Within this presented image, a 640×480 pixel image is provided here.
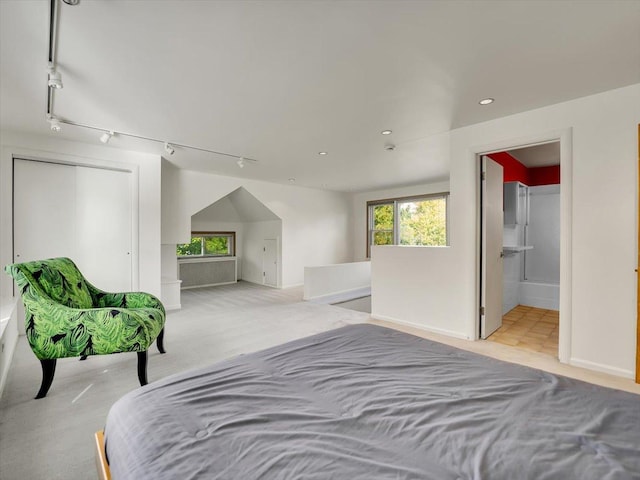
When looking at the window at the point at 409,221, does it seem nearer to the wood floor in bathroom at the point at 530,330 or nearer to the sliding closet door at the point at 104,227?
the wood floor in bathroom at the point at 530,330

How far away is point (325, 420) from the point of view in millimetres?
902

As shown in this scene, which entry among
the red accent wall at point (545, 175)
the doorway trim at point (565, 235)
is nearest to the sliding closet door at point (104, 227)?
the doorway trim at point (565, 235)

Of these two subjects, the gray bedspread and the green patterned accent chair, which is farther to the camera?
the green patterned accent chair

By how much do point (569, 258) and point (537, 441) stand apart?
250cm

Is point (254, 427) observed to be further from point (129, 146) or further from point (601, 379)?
point (129, 146)

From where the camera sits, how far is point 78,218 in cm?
381

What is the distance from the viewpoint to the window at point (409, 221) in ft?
22.9

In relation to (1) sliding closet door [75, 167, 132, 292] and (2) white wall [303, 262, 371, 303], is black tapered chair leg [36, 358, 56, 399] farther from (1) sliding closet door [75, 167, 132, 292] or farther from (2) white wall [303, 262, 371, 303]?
(2) white wall [303, 262, 371, 303]

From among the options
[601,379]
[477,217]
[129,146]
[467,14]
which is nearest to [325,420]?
[467,14]

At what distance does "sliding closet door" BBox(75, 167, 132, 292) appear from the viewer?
384cm

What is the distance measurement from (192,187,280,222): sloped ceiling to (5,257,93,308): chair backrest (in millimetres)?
3840

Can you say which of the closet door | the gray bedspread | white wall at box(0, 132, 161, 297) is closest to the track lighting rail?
white wall at box(0, 132, 161, 297)

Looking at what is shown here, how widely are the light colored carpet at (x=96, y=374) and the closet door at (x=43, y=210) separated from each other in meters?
1.05

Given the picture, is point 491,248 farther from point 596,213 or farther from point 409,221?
point 409,221
